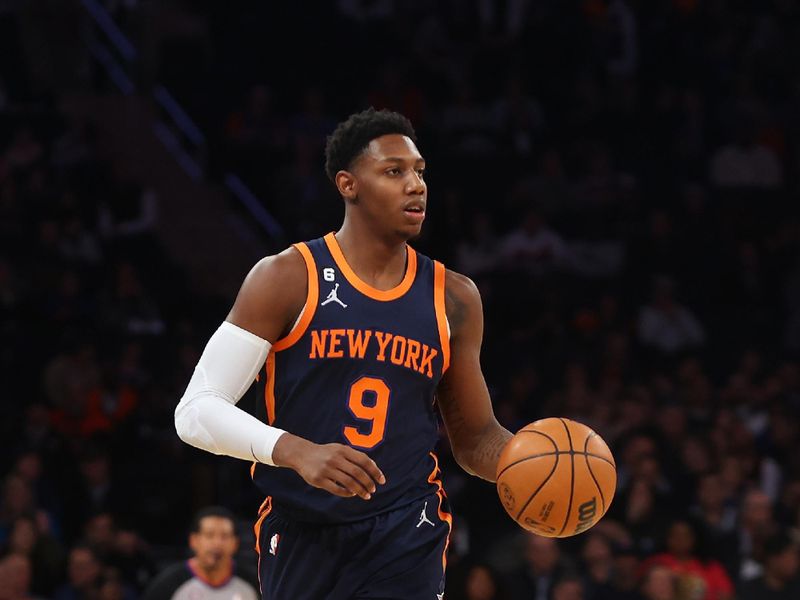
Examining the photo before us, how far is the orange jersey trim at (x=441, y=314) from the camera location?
14.6 feet

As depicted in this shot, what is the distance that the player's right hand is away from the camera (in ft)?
12.4

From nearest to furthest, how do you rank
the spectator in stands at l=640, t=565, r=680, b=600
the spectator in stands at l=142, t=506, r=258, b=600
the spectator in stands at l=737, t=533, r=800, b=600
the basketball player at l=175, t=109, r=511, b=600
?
the basketball player at l=175, t=109, r=511, b=600, the spectator in stands at l=142, t=506, r=258, b=600, the spectator in stands at l=640, t=565, r=680, b=600, the spectator in stands at l=737, t=533, r=800, b=600

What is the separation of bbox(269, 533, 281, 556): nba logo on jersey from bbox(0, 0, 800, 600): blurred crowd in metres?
4.42

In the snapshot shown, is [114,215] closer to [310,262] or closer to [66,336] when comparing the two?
[66,336]

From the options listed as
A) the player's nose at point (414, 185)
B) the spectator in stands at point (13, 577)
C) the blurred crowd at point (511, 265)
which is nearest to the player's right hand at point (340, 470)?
the player's nose at point (414, 185)

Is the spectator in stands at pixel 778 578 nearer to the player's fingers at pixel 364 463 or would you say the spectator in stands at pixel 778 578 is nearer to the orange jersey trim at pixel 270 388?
the orange jersey trim at pixel 270 388

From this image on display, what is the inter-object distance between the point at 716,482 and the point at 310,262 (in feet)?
22.6

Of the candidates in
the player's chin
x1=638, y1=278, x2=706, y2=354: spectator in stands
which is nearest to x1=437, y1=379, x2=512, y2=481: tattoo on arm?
the player's chin

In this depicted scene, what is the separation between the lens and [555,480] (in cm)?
429

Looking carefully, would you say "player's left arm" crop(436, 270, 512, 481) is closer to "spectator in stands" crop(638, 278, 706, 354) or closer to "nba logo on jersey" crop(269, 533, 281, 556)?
"nba logo on jersey" crop(269, 533, 281, 556)

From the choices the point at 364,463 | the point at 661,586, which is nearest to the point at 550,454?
the point at 364,463

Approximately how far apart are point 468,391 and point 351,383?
493mm

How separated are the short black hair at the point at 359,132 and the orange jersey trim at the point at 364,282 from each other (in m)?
0.23

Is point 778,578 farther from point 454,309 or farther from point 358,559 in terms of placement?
point 358,559
